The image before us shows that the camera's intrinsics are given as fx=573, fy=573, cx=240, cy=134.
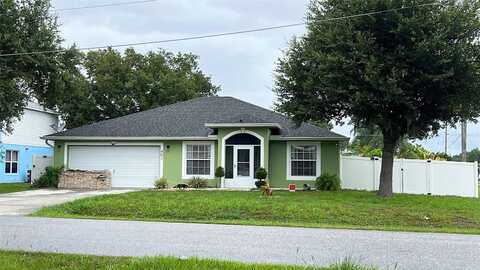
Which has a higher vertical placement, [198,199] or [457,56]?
[457,56]

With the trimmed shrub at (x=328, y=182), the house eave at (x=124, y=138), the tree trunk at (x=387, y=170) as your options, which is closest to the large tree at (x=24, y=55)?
the house eave at (x=124, y=138)

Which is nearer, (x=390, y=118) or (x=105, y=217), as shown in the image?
(x=105, y=217)

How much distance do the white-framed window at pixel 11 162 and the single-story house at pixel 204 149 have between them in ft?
34.0

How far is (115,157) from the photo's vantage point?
29688 millimetres

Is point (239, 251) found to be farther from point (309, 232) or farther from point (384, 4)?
point (384, 4)

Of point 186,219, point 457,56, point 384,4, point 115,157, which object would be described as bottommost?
point 186,219

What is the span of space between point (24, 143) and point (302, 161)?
2214cm

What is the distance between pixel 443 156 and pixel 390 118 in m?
16.1

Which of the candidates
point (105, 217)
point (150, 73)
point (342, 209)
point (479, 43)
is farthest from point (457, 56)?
point (150, 73)

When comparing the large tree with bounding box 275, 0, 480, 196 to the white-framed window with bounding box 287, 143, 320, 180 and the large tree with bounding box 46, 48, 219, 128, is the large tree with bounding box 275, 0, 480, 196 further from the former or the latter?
the large tree with bounding box 46, 48, 219, 128

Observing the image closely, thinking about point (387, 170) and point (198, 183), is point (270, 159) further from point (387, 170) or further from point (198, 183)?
point (387, 170)

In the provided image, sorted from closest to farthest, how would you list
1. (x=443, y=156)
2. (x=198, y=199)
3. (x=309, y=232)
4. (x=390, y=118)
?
1. (x=309, y=232)
2. (x=198, y=199)
3. (x=390, y=118)
4. (x=443, y=156)

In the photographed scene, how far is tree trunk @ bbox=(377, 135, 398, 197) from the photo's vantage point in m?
22.5

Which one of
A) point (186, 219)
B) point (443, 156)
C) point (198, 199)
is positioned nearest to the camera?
point (186, 219)
